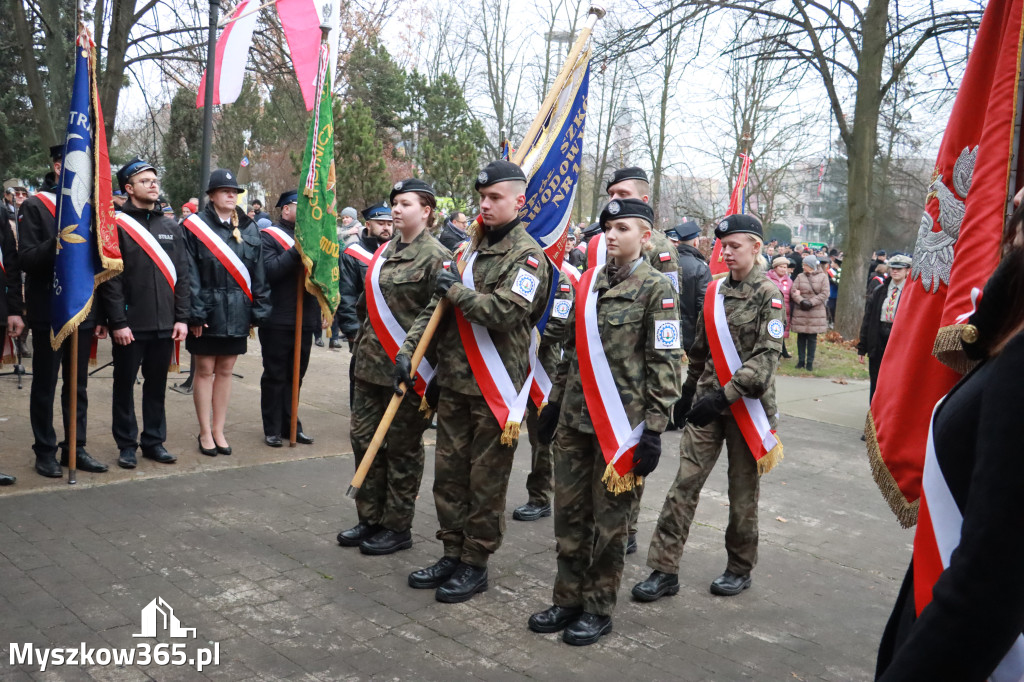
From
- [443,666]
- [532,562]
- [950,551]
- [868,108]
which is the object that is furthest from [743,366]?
[868,108]

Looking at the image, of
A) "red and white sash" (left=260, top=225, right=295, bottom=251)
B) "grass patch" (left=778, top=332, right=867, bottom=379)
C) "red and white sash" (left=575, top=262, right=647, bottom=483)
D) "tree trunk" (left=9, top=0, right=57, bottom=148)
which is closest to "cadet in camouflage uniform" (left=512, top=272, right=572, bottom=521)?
"red and white sash" (left=575, top=262, right=647, bottom=483)

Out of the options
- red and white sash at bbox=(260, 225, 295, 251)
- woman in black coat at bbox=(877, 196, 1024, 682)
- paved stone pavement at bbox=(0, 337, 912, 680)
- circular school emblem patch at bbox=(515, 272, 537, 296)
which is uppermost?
red and white sash at bbox=(260, 225, 295, 251)

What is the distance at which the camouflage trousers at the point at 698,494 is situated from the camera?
4.92 m

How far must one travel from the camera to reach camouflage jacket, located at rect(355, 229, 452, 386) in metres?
5.35

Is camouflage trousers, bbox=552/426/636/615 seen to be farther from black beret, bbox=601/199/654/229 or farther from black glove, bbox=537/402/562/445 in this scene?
black beret, bbox=601/199/654/229

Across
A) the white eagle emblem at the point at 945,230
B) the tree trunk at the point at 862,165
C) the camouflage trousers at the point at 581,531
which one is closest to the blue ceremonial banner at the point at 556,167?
the camouflage trousers at the point at 581,531

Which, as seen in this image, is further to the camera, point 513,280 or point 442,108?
point 442,108

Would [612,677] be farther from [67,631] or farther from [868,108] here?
[868,108]

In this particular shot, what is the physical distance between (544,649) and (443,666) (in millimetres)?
532

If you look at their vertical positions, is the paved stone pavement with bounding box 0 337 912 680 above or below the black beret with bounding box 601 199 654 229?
below

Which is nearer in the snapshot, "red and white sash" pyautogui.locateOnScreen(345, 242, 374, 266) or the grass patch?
"red and white sash" pyautogui.locateOnScreen(345, 242, 374, 266)

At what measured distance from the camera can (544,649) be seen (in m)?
4.16

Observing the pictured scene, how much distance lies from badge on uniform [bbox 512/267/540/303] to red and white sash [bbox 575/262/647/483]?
254 millimetres

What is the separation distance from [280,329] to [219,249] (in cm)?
91
